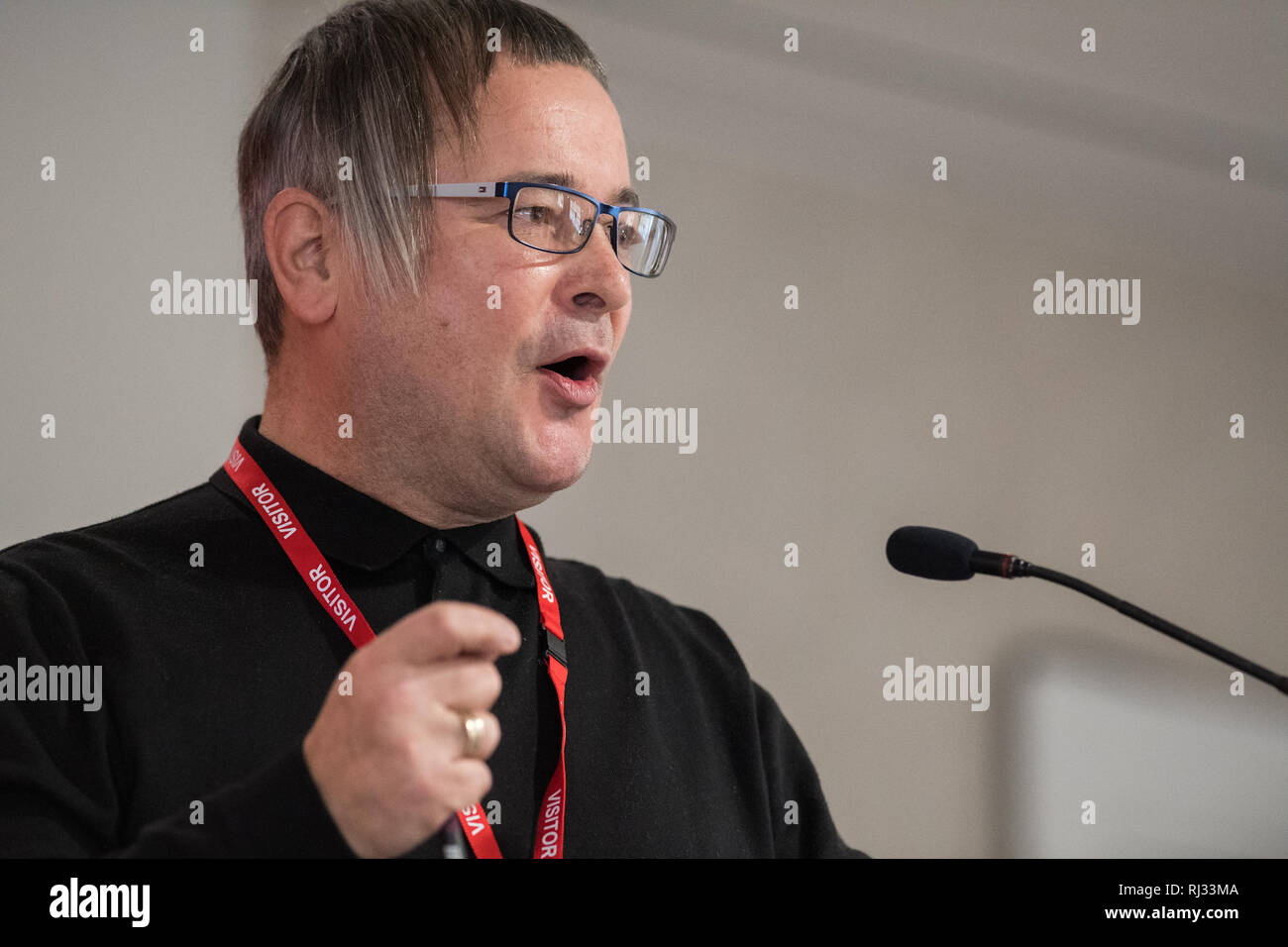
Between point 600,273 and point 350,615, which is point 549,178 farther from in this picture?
point 350,615

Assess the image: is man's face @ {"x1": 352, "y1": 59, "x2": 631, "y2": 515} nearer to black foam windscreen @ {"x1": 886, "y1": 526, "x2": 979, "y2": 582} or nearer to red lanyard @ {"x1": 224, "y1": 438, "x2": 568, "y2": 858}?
red lanyard @ {"x1": 224, "y1": 438, "x2": 568, "y2": 858}

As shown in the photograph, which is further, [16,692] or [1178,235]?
[1178,235]

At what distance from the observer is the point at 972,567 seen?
3.37ft

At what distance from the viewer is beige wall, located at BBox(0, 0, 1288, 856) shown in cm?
194

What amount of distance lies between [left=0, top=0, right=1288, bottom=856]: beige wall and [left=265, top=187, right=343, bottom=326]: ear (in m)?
0.82

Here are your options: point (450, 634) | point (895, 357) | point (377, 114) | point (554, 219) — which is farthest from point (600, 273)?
point (895, 357)

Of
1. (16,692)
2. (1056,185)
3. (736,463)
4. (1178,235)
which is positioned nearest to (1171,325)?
(1178,235)

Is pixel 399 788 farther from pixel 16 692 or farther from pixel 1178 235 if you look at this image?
pixel 1178 235

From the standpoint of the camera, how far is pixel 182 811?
36.1 inches

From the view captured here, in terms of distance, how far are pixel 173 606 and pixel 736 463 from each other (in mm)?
1405

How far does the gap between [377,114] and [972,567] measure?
75 centimetres

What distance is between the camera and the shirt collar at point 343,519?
1.13 metres

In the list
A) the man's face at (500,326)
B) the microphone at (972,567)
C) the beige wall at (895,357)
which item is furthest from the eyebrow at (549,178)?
the beige wall at (895,357)

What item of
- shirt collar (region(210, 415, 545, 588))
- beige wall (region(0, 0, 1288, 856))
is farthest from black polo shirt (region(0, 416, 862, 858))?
beige wall (region(0, 0, 1288, 856))
